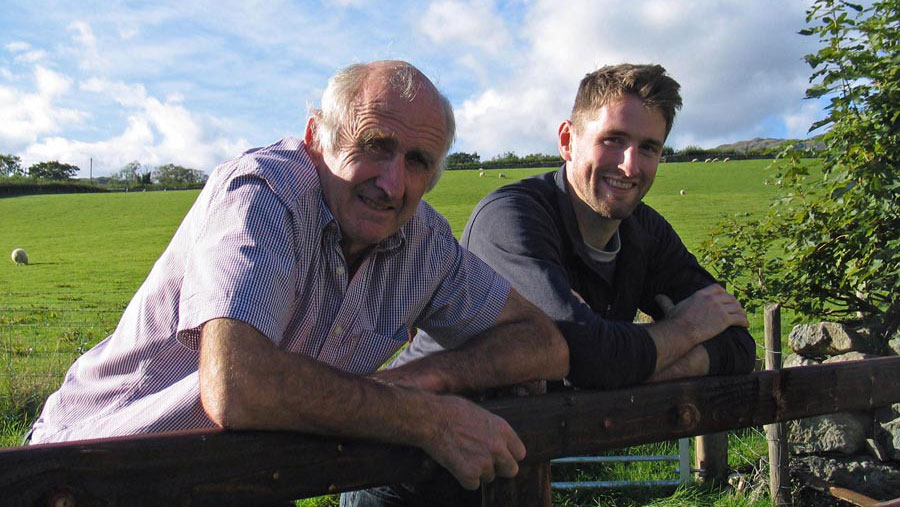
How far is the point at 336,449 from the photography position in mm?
1808

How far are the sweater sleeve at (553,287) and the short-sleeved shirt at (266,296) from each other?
0.20m

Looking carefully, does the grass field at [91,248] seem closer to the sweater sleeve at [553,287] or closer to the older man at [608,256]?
the older man at [608,256]

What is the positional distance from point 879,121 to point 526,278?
333 centimetres

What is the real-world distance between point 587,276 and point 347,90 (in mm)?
1375

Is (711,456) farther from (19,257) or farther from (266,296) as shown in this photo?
(19,257)

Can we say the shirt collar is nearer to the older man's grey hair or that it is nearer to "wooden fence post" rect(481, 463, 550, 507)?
the older man's grey hair

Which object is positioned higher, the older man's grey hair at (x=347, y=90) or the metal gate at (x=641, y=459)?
the older man's grey hair at (x=347, y=90)

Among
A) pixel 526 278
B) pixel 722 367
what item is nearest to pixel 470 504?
pixel 526 278

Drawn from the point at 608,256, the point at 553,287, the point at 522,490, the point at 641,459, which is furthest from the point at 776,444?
the point at 522,490

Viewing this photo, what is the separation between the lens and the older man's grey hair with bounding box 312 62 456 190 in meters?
2.39

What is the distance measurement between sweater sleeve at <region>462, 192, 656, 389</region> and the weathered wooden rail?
0.49ft

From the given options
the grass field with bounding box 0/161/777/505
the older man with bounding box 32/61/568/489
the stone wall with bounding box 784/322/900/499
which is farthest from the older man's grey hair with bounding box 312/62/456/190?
the stone wall with bounding box 784/322/900/499

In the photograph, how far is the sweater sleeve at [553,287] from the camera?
8.21 feet

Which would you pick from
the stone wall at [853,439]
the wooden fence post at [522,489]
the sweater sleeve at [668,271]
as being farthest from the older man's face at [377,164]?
the stone wall at [853,439]
